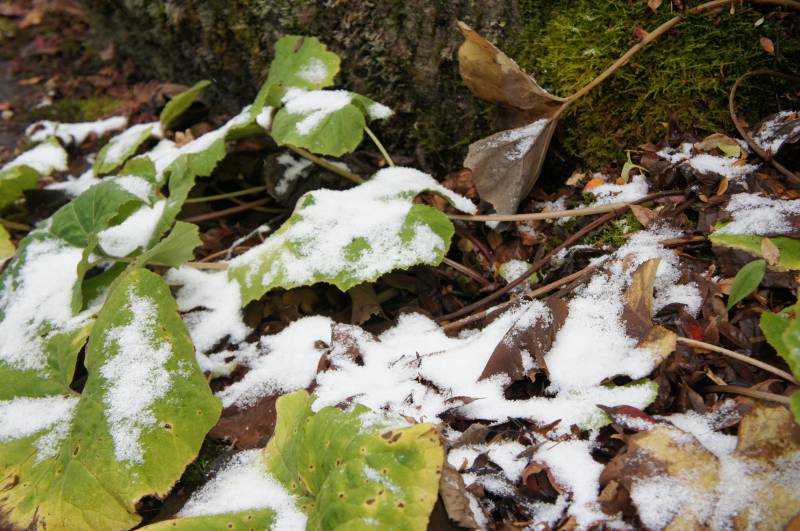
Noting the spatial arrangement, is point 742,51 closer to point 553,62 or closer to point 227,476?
point 553,62

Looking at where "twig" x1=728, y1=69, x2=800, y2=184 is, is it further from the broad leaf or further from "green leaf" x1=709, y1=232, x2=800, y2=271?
the broad leaf

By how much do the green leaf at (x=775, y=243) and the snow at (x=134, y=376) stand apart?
141 centimetres

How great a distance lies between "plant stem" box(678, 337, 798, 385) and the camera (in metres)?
1.09

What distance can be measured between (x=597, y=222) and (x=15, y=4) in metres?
5.87

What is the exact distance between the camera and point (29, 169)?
2523 mm

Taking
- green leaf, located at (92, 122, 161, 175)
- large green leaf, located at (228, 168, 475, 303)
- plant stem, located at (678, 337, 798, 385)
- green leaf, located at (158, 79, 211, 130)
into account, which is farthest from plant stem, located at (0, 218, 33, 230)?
plant stem, located at (678, 337, 798, 385)

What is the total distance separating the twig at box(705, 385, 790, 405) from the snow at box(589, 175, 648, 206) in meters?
0.64

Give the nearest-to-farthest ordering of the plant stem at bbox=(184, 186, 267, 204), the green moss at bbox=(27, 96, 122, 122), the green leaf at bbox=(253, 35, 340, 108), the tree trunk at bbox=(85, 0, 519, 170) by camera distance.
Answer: the tree trunk at bbox=(85, 0, 519, 170) → the green leaf at bbox=(253, 35, 340, 108) → the plant stem at bbox=(184, 186, 267, 204) → the green moss at bbox=(27, 96, 122, 122)

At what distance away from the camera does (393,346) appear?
1592 millimetres

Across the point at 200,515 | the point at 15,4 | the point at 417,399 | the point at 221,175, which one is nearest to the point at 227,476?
the point at 200,515

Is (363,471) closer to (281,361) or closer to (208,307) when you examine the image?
(281,361)

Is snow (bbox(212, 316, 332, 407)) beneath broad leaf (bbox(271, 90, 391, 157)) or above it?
beneath

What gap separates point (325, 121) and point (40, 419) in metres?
1.24

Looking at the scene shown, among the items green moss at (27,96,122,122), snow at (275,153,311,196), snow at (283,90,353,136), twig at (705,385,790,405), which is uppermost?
snow at (283,90,353,136)
